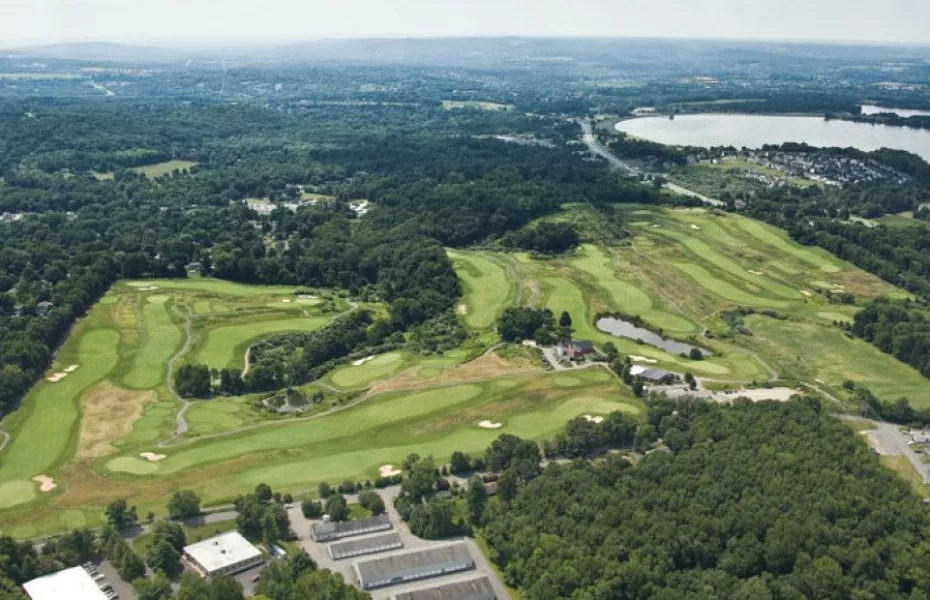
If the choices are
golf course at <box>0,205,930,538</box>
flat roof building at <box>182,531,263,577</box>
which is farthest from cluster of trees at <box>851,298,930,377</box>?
flat roof building at <box>182,531,263,577</box>

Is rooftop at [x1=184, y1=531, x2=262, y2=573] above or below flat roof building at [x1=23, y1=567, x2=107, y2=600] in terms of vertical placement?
below

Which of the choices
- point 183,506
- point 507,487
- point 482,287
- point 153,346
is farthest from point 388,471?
point 482,287

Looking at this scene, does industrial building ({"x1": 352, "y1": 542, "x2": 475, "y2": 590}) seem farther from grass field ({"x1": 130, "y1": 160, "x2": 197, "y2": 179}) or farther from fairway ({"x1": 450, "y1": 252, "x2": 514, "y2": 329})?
grass field ({"x1": 130, "y1": 160, "x2": 197, "y2": 179})

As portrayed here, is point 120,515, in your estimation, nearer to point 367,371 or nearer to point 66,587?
point 66,587

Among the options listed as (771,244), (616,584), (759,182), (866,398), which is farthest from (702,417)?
(759,182)

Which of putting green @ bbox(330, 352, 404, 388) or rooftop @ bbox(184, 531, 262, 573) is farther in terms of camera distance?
putting green @ bbox(330, 352, 404, 388)

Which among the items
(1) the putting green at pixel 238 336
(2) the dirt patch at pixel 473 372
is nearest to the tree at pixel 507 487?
(2) the dirt patch at pixel 473 372
